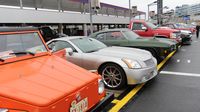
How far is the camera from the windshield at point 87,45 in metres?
6.81

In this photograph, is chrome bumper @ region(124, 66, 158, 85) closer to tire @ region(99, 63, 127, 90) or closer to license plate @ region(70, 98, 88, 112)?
tire @ region(99, 63, 127, 90)

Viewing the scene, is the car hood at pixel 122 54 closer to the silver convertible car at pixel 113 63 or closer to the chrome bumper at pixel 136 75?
the silver convertible car at pixel 113 63

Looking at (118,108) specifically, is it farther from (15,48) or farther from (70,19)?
(70,19)

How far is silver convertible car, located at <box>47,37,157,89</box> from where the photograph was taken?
5941 mm

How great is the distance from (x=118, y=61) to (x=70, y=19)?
19.6 m

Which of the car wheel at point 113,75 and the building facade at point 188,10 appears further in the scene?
the building facade at point 188,10

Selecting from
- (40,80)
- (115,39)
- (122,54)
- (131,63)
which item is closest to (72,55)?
(122,54)

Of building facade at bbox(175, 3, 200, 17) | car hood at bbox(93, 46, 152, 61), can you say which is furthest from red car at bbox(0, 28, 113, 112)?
building facade at bbox(175, 3, 200, 17)

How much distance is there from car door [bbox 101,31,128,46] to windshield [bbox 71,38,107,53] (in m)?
2.35

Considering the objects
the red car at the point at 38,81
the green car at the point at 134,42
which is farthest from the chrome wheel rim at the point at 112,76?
the green car at the point at 134,42

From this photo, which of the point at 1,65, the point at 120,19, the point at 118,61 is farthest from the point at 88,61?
the point at 120,19

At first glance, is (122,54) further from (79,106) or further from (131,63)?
(79,106)

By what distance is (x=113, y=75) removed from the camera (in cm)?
621

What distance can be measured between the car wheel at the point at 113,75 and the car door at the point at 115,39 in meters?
3.40
